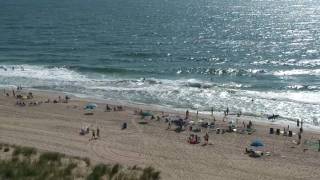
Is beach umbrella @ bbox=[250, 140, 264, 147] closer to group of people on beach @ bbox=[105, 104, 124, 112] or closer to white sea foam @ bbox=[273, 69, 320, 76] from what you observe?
group of people on beach @ bbox=[105, 104, 124, 112]

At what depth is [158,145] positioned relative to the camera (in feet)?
126

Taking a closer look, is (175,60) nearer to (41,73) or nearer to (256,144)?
(41,73)

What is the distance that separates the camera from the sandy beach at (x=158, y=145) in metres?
33.1

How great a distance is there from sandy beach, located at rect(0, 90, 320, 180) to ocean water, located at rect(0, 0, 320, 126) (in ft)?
22.3

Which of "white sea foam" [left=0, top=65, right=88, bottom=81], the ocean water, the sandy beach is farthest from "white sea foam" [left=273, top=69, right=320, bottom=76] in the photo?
"white sea foam" [left=0, top=65, right=88, bottom=81]

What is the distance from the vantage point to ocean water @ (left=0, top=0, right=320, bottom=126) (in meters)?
53.7

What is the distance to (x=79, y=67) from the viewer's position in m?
68.6

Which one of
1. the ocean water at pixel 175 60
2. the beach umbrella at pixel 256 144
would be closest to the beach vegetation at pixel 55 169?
the beach umbrella at pixel 256 144

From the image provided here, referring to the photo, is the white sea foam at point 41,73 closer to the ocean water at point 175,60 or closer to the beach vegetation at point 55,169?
the ocean water at point 175,60

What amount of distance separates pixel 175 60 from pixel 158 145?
36244 mm

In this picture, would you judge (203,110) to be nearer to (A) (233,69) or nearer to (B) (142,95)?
(B) (142,95)

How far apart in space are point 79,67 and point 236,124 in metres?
29.9

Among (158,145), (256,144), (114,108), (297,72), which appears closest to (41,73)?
(114,108)

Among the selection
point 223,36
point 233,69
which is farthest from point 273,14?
point 233,69
